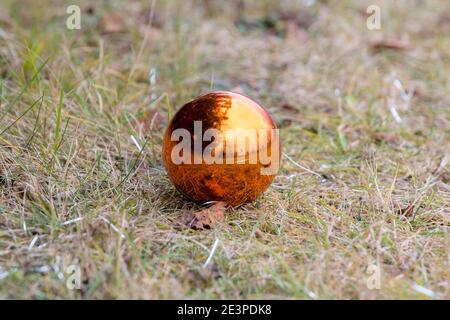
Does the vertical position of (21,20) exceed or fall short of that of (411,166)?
it exceeds it

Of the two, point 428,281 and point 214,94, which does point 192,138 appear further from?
point 428,281

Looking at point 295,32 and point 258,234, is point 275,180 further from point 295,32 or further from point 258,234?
point 295,32

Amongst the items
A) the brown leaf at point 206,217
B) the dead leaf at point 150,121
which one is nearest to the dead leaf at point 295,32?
the dead leaf at point 150,121

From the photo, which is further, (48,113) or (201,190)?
(48,113)

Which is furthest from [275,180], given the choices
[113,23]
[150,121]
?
[113,23]

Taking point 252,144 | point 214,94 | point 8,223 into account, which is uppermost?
point 214,94

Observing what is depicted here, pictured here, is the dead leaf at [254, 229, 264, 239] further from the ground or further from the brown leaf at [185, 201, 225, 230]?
the brown leaf at [185, 201, 225, 230]

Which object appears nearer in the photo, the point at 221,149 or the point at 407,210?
the point at 221,149

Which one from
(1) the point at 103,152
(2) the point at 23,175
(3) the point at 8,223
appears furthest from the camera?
(1) the point at 103,152

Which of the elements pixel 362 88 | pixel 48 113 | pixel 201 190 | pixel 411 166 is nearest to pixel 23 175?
pixel 48 113
